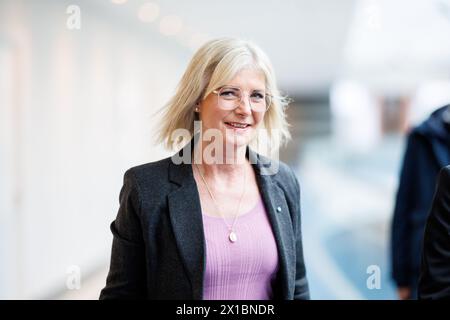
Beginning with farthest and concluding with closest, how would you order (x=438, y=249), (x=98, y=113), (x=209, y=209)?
(x=98, y=113) → (x=209, y=209) → (x=438, y=249)

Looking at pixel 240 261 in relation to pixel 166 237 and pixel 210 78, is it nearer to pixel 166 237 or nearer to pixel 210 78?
pixel 166 237

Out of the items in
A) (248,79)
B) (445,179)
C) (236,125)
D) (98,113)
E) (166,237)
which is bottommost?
(166,237)

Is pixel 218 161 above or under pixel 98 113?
under

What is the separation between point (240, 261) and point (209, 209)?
15cm

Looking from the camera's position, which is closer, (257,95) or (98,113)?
(257,95)

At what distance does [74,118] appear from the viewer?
4059mm

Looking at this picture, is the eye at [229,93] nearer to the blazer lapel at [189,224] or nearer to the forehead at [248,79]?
the forehead at [248,79]

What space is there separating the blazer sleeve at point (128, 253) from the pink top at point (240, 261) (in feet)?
0.54

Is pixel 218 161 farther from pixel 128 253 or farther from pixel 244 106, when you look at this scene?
pixel 128 253

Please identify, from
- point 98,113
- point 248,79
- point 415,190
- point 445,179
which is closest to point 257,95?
point 248,79

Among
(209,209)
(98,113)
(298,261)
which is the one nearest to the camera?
(209,209)

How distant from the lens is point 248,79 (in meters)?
1.20

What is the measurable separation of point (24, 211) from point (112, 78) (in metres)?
1.63
